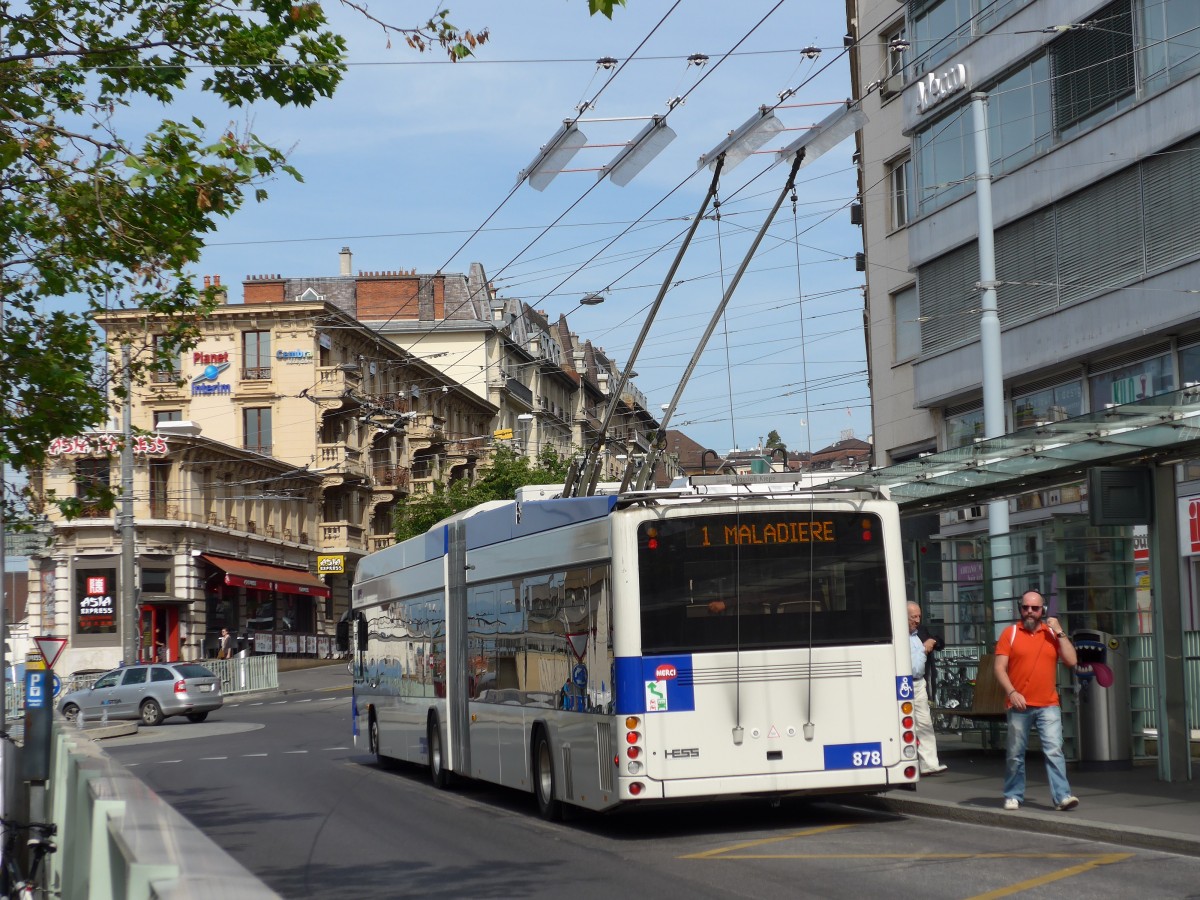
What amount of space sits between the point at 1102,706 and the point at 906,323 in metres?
19.1

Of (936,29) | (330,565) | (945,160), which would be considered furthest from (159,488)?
(936,29)

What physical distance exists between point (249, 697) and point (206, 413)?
18.9 metres

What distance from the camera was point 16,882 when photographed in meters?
8.67

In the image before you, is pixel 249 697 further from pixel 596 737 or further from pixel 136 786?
pixel 136 786

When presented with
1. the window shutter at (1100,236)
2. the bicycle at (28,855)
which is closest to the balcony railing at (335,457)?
the window shutter at (1100,236)

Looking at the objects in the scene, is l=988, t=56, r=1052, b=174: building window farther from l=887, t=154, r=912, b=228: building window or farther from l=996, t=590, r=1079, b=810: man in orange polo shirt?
l=996, t=590, r=1079, b=810: man in orange polo shirt

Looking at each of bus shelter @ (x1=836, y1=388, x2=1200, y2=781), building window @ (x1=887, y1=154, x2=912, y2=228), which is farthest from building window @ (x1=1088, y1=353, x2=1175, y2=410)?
building window @ (x1=887, y1=154, x2=912, y2=228)

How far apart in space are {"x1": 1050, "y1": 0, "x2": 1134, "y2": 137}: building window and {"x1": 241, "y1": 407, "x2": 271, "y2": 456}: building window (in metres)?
47.2

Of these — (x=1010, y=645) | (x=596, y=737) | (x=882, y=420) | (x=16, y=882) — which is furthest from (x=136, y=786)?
(x=882, y=420)

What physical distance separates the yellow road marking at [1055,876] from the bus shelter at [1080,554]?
3.95m

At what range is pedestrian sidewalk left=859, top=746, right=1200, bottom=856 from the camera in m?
11.7

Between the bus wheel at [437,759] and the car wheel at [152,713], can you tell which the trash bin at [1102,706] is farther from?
the car wheel at [152,713]

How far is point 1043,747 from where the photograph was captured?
13023mm

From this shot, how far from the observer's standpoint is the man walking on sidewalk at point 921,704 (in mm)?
16297
